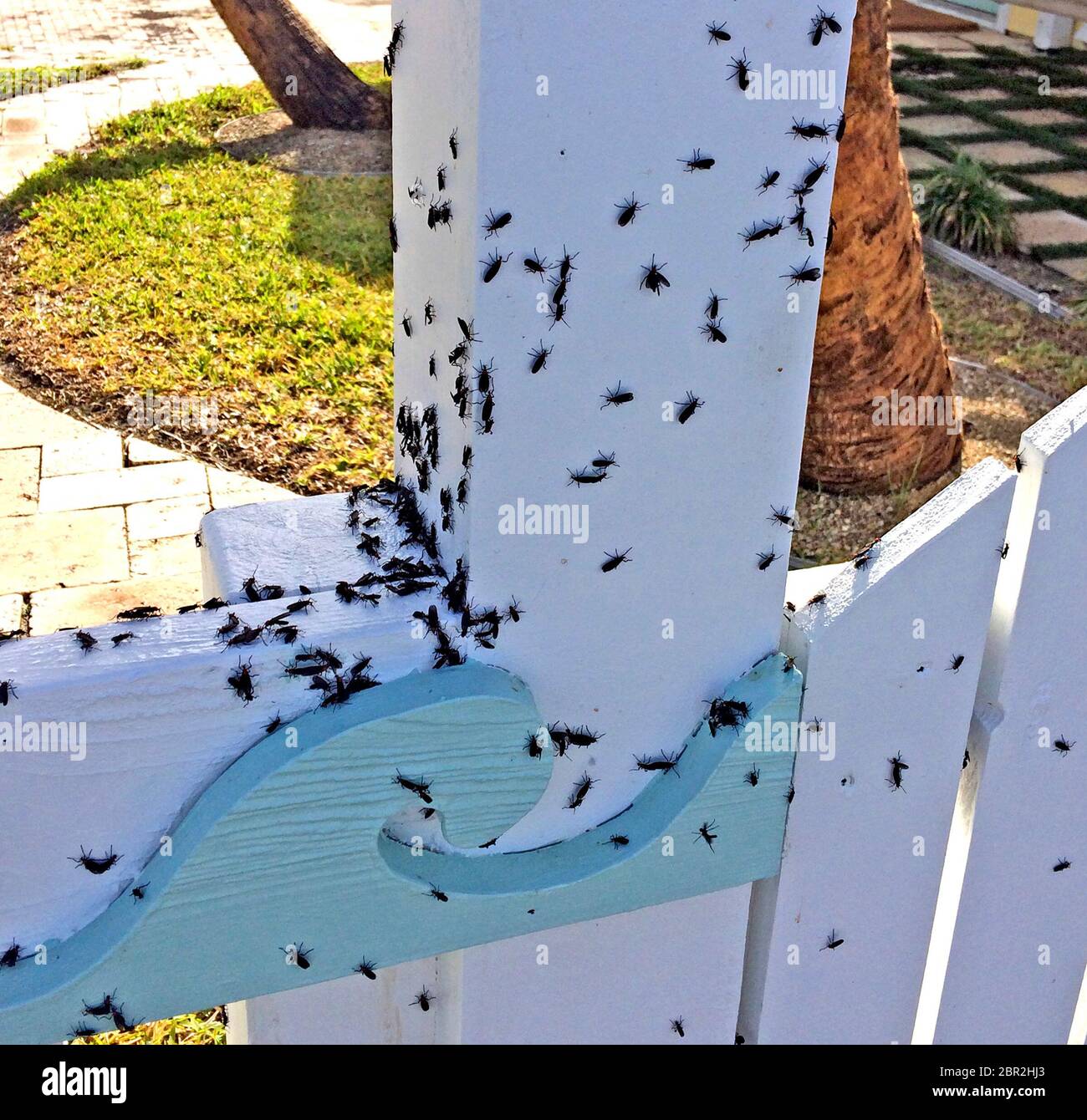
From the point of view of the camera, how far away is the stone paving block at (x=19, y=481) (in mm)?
6105

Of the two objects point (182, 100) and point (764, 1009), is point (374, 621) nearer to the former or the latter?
point (764, 1009)

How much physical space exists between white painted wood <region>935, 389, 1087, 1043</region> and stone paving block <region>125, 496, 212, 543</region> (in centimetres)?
463

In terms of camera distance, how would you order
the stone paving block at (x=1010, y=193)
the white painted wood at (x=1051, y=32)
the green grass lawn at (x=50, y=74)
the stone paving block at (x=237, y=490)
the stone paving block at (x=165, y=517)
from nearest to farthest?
the stone paving block at (x=165, y=517) < the stone paving block at (x=237, y=490) < the stone paving block at (x=1010, y=193) < the green grass lawn at (x=50, y=74) < the white painted wood at (x=1051, y=32)

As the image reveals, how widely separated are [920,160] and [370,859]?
35.5ft

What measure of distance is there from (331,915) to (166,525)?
16.1 feet

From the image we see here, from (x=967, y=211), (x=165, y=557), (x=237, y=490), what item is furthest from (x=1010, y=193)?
(x=165, y=557)

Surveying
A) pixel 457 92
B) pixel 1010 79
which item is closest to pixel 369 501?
pixel 457 92

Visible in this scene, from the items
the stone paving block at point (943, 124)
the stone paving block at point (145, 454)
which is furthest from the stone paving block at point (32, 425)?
the stone paving block at point (943, 124)

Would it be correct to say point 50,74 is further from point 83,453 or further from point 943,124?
point 943,124

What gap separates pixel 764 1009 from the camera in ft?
5.82

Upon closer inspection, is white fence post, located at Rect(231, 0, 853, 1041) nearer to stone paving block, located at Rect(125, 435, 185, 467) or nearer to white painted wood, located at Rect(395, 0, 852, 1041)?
white painted wood, located at Rect(395, 0, 852, 1041)

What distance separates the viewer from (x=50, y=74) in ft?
43.7

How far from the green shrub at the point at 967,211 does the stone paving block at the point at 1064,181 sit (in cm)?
98

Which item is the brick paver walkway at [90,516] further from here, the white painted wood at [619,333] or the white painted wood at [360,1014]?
the white painted wood at [619,333]
